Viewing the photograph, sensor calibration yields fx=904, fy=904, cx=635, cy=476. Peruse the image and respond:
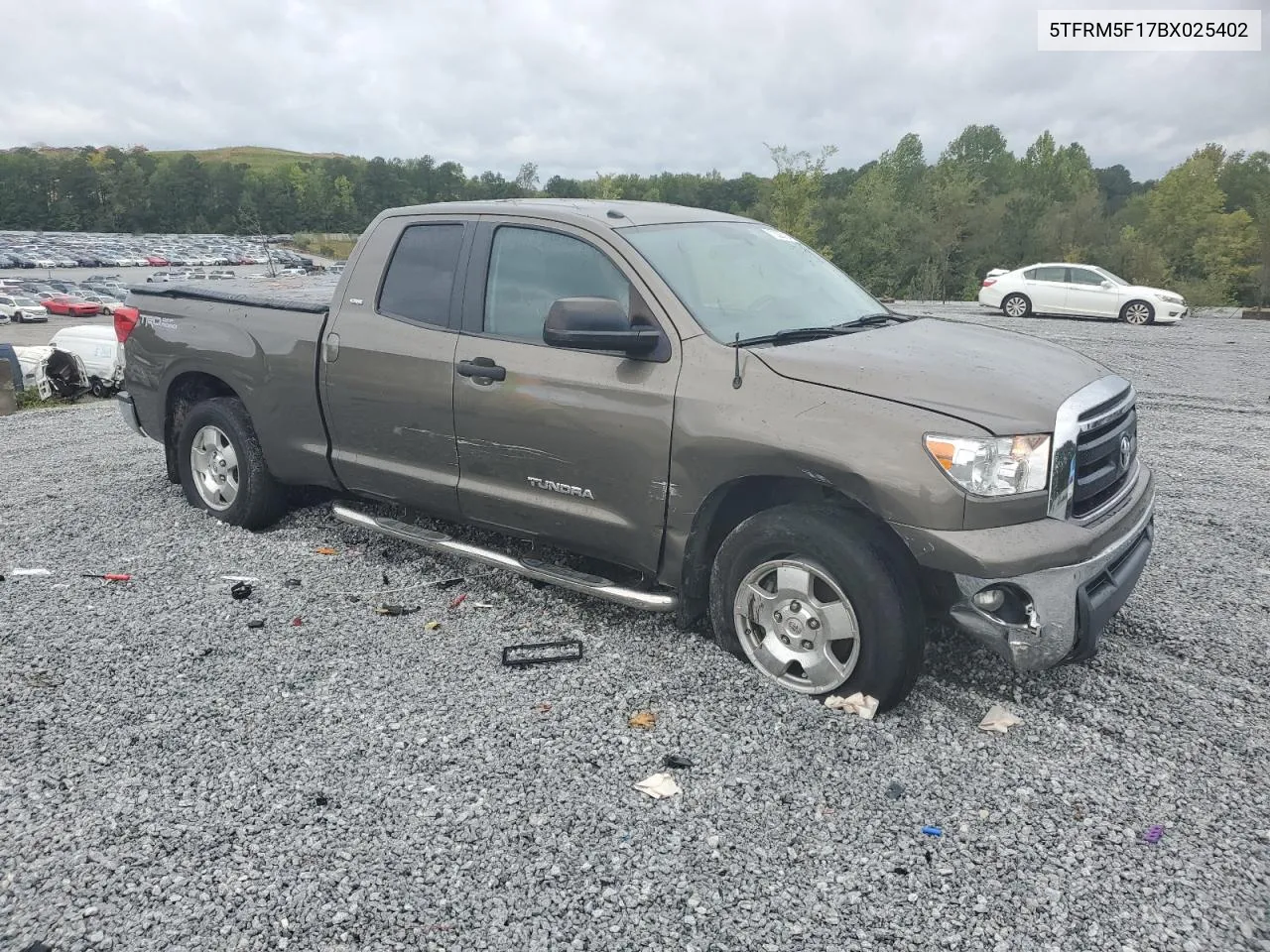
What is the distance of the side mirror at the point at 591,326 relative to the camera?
3621mm

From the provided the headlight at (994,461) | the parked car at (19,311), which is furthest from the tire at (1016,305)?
the parked car at (19,311)

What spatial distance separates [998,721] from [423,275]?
134 inches

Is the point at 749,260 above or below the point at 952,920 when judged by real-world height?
above

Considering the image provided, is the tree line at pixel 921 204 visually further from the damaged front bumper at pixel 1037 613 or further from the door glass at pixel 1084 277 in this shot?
the damaged front bumper at pixel 1037 613

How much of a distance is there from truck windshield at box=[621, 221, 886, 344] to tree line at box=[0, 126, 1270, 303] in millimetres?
12192

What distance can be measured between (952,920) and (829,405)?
1.73 meters

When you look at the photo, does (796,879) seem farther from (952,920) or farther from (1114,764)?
(1114,764)

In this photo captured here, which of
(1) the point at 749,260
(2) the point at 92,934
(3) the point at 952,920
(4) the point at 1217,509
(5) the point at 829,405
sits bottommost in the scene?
(2) the point at 92,934

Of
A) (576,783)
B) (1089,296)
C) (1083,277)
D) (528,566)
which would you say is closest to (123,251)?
(1083,277)

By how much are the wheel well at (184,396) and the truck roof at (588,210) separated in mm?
1717

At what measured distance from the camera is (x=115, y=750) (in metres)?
3.33

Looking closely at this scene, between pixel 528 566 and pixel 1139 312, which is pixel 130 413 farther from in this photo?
pixel 1139 312

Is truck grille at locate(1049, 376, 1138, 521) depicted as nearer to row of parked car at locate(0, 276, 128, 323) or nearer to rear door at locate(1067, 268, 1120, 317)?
rear door at locate(1067, 268, 1120, 317)

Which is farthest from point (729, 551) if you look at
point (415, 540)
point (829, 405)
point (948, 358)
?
point (415, 540)
